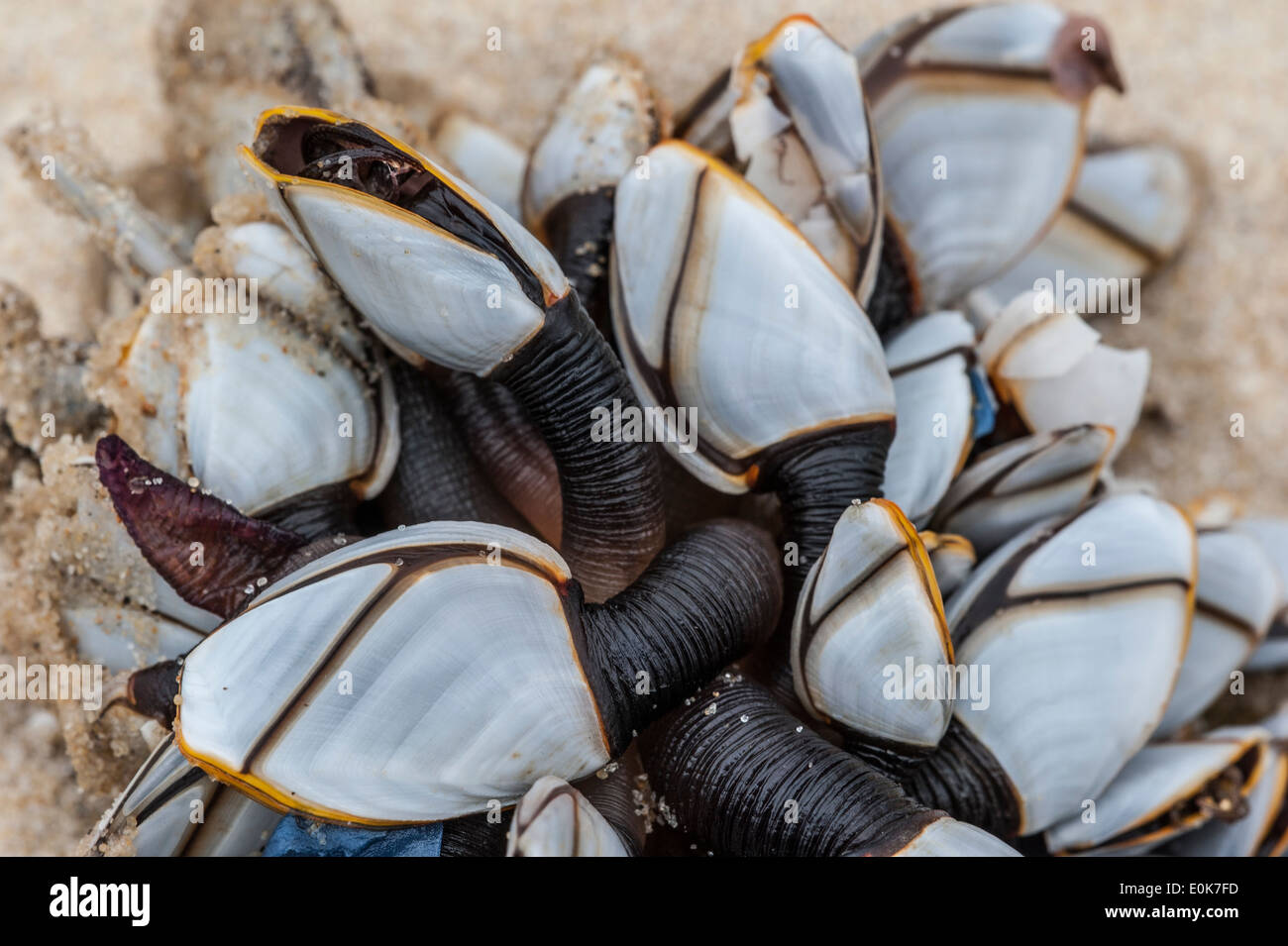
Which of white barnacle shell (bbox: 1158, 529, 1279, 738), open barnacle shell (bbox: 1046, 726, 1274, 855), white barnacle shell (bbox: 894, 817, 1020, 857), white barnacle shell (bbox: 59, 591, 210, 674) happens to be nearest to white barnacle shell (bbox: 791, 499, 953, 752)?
white barnacle shell (bbox: 894, 817, 1020, 857)

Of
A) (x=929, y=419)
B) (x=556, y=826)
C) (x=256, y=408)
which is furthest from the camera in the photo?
(x=929, y=419)

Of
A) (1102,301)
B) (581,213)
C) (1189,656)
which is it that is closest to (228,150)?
(581,213)

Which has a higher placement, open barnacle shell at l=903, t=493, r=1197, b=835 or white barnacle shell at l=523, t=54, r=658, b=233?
white barnacle shell at l=523, t=54, r=658, b=233

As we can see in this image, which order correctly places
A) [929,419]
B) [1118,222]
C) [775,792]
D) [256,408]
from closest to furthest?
1. [775,792]
2. [256,408]
3. [929,419]
4. [1118,222]

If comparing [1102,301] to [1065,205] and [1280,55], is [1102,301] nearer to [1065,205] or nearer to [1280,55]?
[1065,205]

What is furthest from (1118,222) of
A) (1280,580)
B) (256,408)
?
(256,408)

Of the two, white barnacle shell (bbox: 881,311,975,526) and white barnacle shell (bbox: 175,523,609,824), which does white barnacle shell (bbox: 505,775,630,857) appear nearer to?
white barnacle shell (bbox: 175,523,609,824)

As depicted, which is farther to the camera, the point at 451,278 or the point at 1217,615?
the point at 1217,615

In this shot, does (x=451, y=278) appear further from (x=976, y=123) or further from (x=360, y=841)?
(x=976, y=123)
